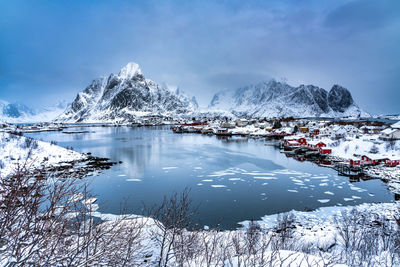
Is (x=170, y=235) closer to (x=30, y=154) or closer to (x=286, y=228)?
(x=286, y=228)

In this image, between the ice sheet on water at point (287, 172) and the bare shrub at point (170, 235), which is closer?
the bare shrub at point (170, 235)

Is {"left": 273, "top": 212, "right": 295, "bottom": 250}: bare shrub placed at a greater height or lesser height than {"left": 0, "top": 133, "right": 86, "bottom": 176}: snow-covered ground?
lesser

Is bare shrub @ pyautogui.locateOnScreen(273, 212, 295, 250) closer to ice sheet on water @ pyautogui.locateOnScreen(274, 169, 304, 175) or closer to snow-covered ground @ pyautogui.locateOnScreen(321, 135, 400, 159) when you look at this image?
ice sheet on water @ pyautogui.locateOnScreen(274, 169, 304, 175)

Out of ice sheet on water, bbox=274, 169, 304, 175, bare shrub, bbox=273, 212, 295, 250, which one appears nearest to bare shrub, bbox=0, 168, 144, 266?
bare shrub, bbox=273, 212, 295, 250

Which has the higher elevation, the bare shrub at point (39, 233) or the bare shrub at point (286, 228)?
the bare shrub at point (39, 233)


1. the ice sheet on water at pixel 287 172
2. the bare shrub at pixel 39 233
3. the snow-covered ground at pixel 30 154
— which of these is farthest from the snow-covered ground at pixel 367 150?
the snow-covered ground at pixel 30 154

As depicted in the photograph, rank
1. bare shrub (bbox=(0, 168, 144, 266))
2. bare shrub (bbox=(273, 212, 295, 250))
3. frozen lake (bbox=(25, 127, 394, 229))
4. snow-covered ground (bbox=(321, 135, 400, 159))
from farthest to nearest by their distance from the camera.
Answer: snow-covered ground (bbox=(321, 135, 400, 159))
frozen lake (bbox=(25, 127, 394, 229))
bare shrub (bbox=(273, 212, 295, 250))
bare shrub (bbox=(0, 168, 144, 266))

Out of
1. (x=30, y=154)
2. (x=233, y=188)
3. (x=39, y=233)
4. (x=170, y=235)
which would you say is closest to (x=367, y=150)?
(x=233, y=188)

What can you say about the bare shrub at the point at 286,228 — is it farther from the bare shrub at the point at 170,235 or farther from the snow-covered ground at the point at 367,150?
the snow-covered ground at the point at 367,150

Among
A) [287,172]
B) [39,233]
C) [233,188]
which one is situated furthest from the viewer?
[287,172]

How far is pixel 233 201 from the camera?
588 inches

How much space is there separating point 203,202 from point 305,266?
37.0 feet

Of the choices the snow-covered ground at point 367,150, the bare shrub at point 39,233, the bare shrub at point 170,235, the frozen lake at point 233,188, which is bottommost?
the frozen lake at point 233,188

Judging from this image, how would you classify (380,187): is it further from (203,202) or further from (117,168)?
(117,168)
